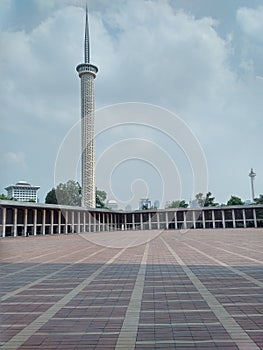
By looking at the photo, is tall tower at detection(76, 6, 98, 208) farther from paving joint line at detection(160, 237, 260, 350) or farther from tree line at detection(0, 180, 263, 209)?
paving joint line at detection(160, 237, 260, 350)

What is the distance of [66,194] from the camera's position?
2361 inches

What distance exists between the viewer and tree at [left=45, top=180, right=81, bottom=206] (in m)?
58.0

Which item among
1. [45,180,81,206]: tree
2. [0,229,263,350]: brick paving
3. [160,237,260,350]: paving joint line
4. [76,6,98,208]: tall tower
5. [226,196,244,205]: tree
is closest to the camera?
[160,237,260,350]: paving joint line

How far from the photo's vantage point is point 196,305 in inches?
200

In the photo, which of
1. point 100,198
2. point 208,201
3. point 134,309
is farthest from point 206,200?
point 134,309

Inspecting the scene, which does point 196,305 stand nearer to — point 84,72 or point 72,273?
point 72,273

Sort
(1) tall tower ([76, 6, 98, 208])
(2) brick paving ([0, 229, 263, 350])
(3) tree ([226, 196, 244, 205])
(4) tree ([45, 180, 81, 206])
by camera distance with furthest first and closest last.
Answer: (3) tree ([226, 196, 244, 205]) → (4) tree ([45, 180, 81, 206]) → (1) tall tower ([76, 6, 98, 208]) → (2) brick paving ([0, 229, 263, 350])

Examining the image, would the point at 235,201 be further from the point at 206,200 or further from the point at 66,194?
the point at 66,194

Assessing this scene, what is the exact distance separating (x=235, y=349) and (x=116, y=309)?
6.85 ft

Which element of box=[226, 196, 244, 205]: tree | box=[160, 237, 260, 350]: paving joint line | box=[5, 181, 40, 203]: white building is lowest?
box=[160, 237, 260, 350]: paving joint line

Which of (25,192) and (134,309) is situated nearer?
(134,309)

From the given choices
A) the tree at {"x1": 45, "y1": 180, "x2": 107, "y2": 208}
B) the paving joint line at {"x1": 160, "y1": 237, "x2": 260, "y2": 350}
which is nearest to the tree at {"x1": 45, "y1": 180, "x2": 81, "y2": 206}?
the tree at {"x1": 45, "y1": 180, "x2": 107, "y2": 208}

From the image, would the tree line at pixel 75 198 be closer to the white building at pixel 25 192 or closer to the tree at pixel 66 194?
the tree at pixel 66 194

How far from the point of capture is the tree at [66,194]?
58.0m
